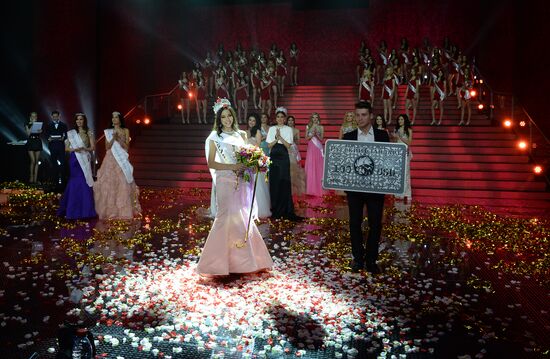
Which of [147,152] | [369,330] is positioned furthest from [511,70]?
[369,330]

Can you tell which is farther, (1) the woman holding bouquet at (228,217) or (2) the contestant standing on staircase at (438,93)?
(2) the contestant standing on staircase at (438,93)

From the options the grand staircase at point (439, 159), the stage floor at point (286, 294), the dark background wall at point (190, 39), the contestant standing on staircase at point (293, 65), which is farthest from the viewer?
the contestant standing on staircase at point (293, 65)

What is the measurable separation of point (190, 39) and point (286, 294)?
19843 mm

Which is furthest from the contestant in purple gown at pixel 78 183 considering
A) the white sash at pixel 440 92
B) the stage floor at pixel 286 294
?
the white sash at pixel 440 92

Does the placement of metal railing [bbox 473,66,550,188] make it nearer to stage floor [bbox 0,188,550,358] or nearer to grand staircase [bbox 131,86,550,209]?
grand staircase [bbox 131,86,550,209]

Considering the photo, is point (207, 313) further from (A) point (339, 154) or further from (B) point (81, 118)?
(B) point (81, 118)

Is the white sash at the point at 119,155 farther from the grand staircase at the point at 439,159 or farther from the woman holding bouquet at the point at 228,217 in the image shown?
the grand staircase at the point at 439,159

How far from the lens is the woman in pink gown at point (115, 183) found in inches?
330

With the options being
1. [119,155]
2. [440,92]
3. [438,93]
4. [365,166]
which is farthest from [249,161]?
[438,93]

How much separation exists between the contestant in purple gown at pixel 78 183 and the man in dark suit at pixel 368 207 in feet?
16.2

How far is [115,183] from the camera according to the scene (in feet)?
27.8

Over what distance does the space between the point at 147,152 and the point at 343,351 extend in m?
12.0

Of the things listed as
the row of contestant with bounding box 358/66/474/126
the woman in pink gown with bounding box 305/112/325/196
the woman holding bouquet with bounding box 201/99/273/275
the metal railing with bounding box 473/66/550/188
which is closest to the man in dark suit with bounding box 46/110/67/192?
the woman in pink gown with bounding box 305/112/325/196

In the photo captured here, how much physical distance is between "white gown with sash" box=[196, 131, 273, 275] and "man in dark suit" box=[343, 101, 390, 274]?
975 mm
